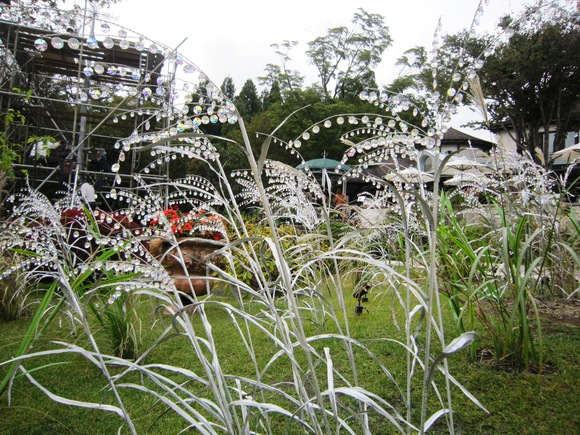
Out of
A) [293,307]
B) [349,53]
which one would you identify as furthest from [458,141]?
[293,307]

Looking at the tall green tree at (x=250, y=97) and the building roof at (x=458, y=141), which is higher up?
the tall green tree at (x=250, y=97)

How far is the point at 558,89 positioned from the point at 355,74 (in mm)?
10008

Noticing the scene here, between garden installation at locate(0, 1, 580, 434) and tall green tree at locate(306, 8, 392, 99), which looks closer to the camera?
garden installation at locate(0, 1, 580, 434)

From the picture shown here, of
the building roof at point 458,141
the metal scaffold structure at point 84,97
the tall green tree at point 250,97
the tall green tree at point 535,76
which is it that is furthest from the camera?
the tall green tree at point 250,97

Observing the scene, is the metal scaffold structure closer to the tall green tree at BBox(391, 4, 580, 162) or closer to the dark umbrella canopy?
the dark umbrella canopy

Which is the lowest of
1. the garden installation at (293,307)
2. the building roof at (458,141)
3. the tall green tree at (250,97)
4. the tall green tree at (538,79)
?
the garden installation at (293,307)

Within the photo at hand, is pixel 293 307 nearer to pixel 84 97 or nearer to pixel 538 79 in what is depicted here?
pixel 84 97

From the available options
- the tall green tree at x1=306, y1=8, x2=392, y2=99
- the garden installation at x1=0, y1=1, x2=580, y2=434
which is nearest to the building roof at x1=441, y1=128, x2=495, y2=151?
the tall green tree at x1=306, y1=8, x2=392, y2=99

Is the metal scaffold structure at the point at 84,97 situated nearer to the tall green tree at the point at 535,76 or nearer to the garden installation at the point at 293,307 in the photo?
the garden installation at the point at 293,307

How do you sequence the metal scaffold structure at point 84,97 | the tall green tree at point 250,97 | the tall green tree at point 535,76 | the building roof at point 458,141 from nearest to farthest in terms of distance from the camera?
1. the metal scaffold structure at point 84,97
2. the tall green tree at point 535,76
3. the building roof at point 458,141
4. the tall green tree at point 250,97

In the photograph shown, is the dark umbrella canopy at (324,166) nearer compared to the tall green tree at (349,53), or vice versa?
the dark umbrella canopy at (324,166)

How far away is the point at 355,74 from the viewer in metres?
20.3

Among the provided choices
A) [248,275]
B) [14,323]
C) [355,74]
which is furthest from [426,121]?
[355,74]

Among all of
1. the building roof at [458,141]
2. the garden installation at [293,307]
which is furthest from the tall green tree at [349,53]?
the garden installation at [293,307]
